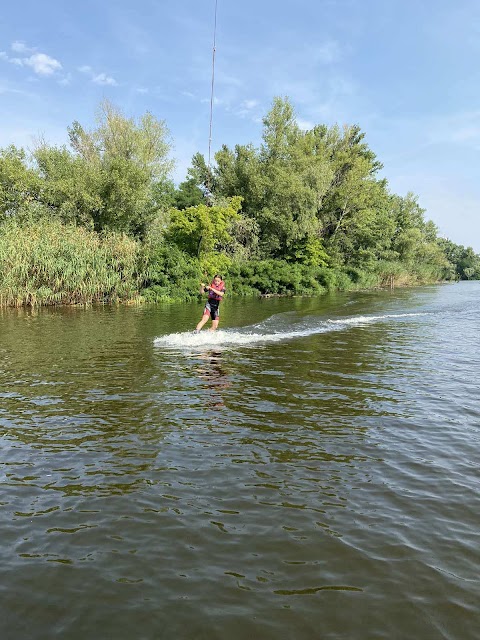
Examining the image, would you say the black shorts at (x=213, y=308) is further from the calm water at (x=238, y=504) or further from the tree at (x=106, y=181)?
the tree at (x=106, y=181)

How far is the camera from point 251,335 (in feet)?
61.2

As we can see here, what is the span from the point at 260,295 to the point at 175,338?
91.3 ft

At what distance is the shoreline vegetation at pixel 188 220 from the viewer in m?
29.9

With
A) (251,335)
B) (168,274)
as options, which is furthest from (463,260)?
(251,335)

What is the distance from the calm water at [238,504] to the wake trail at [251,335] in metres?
4.37

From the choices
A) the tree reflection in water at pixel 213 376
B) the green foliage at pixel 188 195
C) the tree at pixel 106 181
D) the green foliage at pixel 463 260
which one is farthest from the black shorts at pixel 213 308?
the green foliage at pixel 463 260

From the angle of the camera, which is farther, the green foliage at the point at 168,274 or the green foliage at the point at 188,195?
the green foliage at the point at 188,195

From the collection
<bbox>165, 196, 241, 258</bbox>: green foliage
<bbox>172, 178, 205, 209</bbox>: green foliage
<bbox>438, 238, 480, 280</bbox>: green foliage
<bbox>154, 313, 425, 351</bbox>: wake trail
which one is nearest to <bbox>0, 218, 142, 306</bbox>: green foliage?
<bbox>165, 196, 241, 258</bbox>: green foliage

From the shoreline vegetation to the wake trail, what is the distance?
19.7ft

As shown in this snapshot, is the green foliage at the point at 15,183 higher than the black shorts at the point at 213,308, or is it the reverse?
the green foliage at the point at 15,183

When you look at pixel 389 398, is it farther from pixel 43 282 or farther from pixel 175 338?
pixel 43 282

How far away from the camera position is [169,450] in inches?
271

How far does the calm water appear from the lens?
3705 mm

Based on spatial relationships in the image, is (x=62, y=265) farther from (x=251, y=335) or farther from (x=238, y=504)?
(x=238, y=504)
